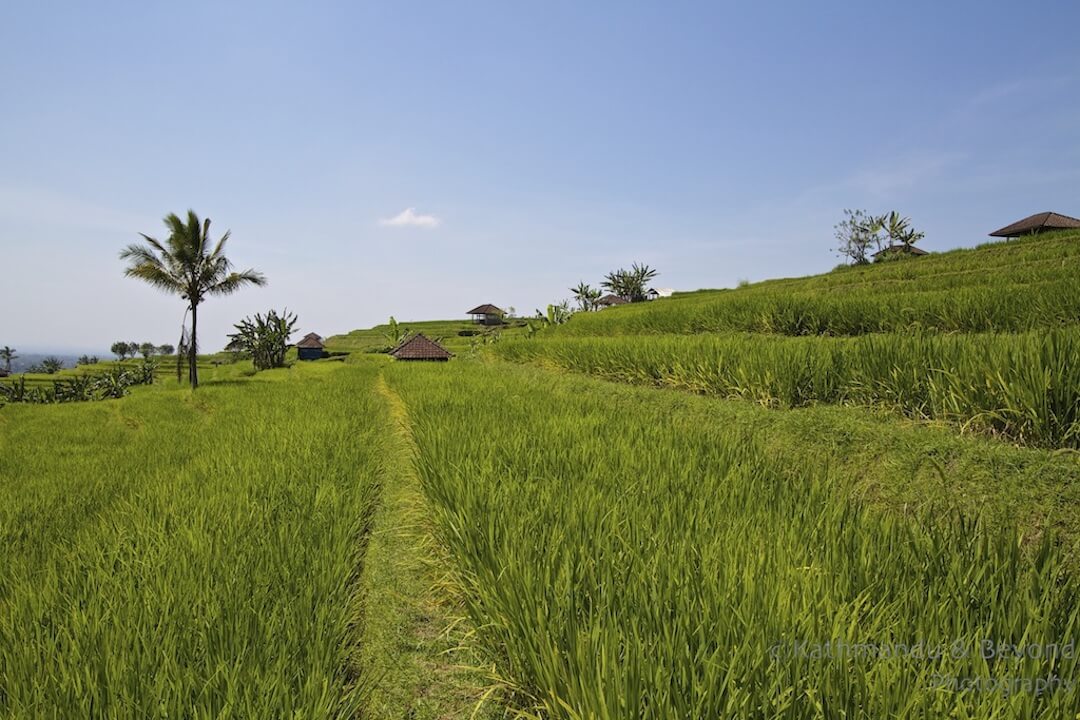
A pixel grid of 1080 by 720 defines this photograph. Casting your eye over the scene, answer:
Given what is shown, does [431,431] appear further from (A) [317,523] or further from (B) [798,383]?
(B) [798,383]

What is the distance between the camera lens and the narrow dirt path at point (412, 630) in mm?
2082

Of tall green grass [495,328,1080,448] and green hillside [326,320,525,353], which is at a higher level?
green hillside [326,320,525,353]

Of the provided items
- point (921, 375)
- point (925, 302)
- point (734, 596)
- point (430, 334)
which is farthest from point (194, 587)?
point (430, 334)

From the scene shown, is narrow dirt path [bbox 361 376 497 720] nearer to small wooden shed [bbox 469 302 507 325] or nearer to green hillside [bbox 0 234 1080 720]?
green hillside [bbox 0 234 1080 720]

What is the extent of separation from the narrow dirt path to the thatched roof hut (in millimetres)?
35422

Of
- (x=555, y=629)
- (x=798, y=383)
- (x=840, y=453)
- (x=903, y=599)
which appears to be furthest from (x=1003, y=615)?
(x=798, y=383)

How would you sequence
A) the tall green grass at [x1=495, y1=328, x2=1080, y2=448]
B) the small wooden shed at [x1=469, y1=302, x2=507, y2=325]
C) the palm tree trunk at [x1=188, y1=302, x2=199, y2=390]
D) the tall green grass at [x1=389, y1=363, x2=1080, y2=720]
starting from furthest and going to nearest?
the small wooden shed at [x1=469, y1=302, x2=507, y2=325]
the palm tree trunk at [x1=188, y1=302, x2=199, y2=390]
the tall green grass at [x1=495, y1=328, x2=1080, y2=448]
the tall green grass at [x1=389, y1=363, x2=1080, y2=720]

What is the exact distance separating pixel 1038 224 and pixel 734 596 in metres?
38.3

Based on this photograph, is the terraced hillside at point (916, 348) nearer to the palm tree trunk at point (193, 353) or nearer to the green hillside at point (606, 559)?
the green hillside at point (606, 559)

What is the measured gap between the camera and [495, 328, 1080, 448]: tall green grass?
338cm

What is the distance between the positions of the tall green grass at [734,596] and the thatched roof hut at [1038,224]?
113 feet

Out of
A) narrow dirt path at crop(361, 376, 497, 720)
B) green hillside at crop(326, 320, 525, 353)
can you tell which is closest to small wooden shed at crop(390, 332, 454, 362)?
green hillside at crop(326, 320, 525, 353)

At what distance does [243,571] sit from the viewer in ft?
7.19

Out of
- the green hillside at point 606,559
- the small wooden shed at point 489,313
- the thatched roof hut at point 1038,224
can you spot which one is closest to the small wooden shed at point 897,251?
the thatched roof hut at point 1038,224
